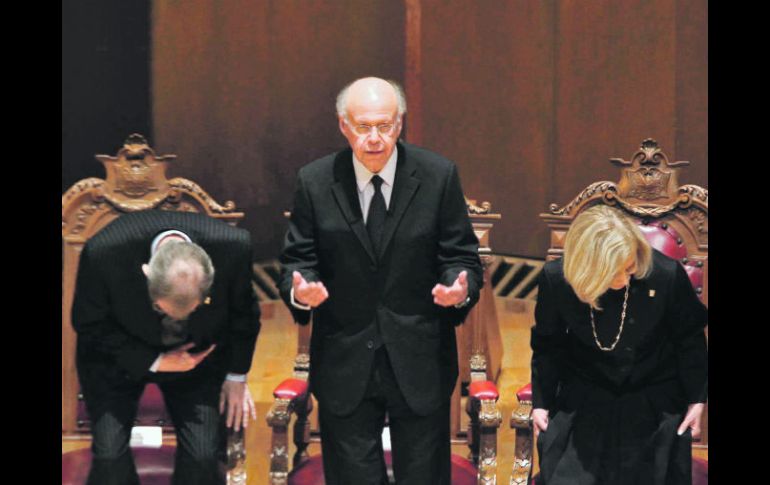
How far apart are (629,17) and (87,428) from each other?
A: 9.70ft

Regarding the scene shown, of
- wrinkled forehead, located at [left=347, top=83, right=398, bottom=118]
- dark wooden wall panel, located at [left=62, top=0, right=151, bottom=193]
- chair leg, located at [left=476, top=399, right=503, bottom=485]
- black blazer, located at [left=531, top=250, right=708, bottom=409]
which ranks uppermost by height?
dark wooden wall panel, located at [left=62, top=0, right=151, bottom=193]

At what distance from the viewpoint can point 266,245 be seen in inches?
237

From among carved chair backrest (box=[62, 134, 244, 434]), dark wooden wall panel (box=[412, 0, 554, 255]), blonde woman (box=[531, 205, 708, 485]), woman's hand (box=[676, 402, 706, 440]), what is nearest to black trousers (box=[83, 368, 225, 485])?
carved chair backrest (box=[62, 134, 244, 434])

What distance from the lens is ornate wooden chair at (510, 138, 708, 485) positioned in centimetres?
464

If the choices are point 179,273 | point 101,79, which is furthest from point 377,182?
point 101,79

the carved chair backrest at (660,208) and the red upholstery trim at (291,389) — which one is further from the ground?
the carved chair backrest at (660,208)

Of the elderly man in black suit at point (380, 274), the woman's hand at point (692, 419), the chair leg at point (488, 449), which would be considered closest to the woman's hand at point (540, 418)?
the chair leg at point (488, 449)

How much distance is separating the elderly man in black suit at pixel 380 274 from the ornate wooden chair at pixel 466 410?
20 cm

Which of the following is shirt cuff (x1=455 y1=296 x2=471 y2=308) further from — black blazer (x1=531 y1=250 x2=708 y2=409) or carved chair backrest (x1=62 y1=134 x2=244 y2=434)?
carved chair backrest (x1=62 y1=134 x2=244 y2=434)

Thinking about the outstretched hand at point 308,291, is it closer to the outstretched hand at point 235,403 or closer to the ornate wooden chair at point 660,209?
the outstretched hand at point 235,403

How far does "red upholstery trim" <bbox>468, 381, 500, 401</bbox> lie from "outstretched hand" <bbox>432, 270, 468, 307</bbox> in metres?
0.49

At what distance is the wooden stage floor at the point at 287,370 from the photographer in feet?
17.3

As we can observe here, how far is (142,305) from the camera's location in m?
4.46

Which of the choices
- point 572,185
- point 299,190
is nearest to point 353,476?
point 299,190
